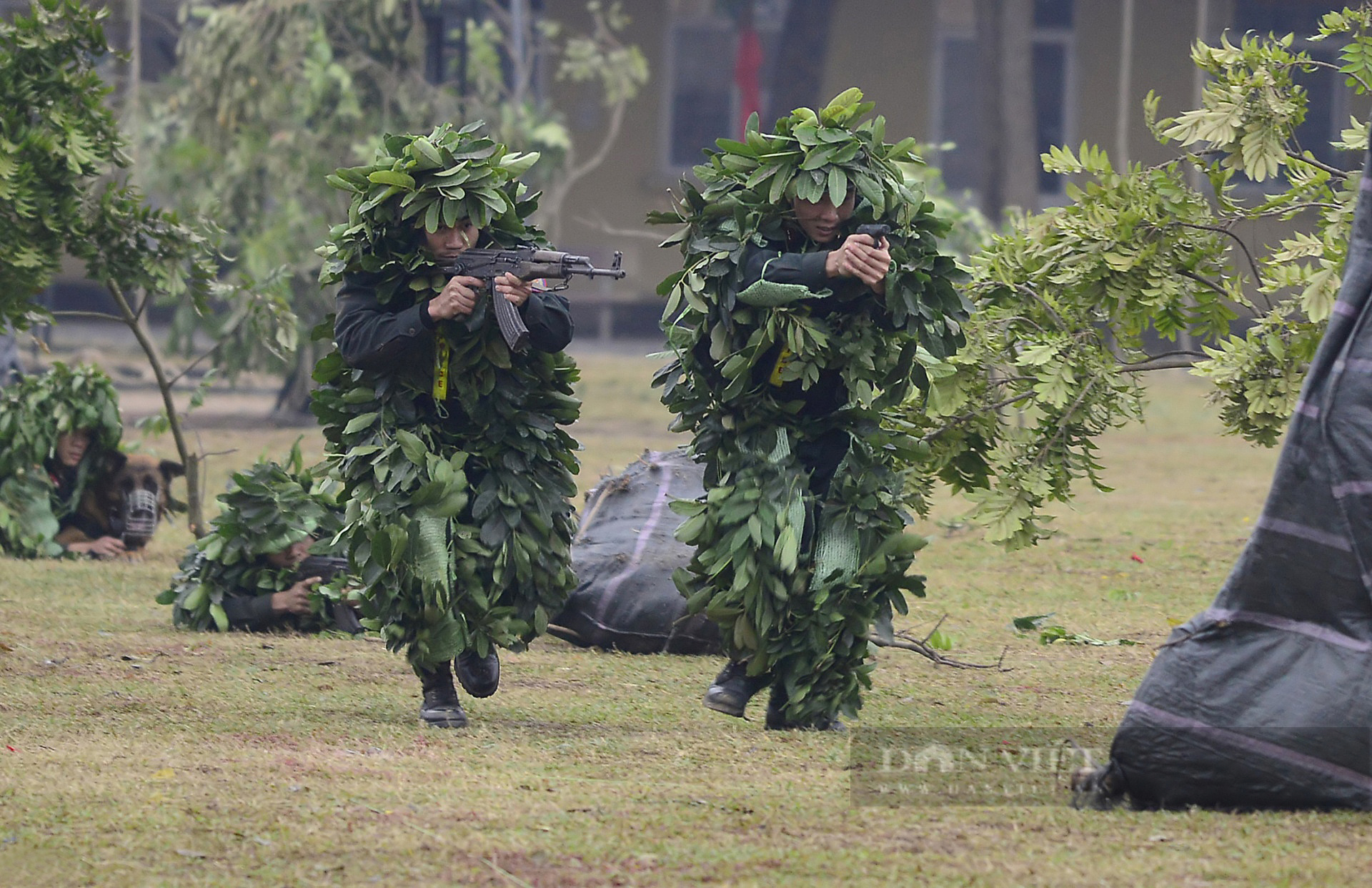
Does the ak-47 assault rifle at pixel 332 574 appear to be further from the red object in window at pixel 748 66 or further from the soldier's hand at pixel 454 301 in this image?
the red object in window at pixel 748 66

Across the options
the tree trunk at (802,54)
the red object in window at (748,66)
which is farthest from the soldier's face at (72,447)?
the tree trunk at (802,54)

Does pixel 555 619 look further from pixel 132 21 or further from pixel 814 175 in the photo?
pixel 132 21

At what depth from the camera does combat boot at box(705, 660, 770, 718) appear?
6.15 metres

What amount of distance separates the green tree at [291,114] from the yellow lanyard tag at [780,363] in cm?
1198

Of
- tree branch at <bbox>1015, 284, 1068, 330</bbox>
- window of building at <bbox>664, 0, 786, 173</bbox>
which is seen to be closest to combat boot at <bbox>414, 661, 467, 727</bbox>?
tree branch at <bbox>1015, 284, 1068, 330</bbox>

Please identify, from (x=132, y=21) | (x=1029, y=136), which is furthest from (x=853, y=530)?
(x=1029, y=136)

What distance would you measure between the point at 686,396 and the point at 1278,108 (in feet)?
8.29

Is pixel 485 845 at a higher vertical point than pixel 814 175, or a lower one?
lower

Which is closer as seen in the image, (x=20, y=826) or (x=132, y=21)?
(x=20, y=826)

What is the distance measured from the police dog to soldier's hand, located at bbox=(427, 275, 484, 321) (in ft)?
17.0

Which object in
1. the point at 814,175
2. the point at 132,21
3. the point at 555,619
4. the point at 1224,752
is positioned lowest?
the point at 555,619

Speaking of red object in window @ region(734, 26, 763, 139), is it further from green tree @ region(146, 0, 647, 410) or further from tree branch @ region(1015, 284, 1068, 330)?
tree branch @ region(1015, 284, 1068, 330)

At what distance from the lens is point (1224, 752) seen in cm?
472

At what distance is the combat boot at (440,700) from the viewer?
20.3 ft
